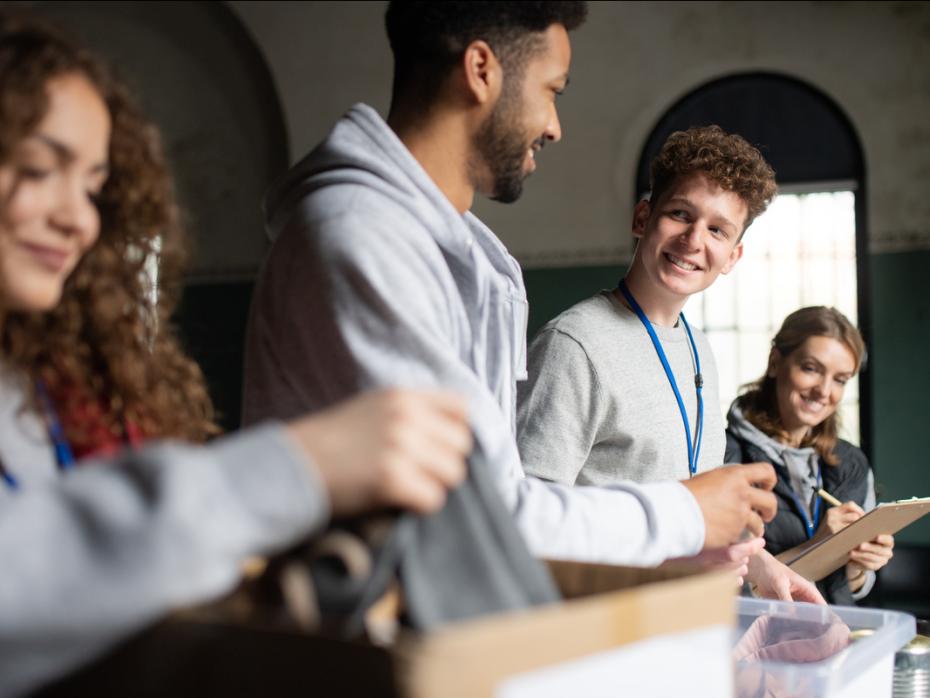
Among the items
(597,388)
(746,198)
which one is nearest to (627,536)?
(597,388)

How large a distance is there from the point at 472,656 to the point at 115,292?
2.46 ft

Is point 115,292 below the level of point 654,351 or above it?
above

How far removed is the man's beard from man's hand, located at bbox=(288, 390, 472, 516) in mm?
768

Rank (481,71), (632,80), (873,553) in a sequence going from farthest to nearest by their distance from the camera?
(632,80) < (873,553) < (481,71)

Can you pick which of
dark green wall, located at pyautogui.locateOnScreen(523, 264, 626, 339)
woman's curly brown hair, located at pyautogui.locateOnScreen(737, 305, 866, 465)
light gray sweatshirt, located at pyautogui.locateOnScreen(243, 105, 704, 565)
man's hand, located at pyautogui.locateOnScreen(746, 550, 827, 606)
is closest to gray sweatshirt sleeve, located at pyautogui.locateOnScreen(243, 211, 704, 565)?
light gray sweatshirt, located at pyautogui.locateOnScreen(243, 105, 704, 565)

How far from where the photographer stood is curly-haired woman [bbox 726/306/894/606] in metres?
3.19

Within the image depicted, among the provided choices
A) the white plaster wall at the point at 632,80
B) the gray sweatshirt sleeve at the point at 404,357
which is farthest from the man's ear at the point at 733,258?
the white plaster wall at the point at 632,80

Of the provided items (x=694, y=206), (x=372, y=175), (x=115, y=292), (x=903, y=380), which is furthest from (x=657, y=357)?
(x=903, y=380)

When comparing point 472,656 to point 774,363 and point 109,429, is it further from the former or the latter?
point 774,363

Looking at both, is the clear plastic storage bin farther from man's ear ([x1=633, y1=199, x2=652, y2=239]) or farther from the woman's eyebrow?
man's ear ([x1=633, y1=199, x2=652, y2=239])

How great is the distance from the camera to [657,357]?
2.29 metres

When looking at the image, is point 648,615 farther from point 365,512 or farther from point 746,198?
point 746,198

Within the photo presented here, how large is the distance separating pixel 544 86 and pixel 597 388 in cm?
81

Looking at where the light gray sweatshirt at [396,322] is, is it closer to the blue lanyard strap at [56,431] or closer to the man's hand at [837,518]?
the blue lanyard strap at [56,431]
